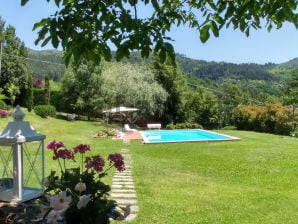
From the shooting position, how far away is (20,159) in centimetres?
412

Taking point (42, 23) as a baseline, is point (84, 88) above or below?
above

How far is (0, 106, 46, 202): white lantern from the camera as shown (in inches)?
161

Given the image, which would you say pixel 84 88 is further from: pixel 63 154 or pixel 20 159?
pixel 63 154

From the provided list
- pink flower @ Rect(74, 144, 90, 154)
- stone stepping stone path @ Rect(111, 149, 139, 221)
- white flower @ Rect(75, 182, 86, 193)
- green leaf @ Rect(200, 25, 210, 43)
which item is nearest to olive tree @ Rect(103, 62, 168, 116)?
stone stepping stone path @ Rect(111, 149, 139, 221)

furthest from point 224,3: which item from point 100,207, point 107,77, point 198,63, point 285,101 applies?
point 198,63

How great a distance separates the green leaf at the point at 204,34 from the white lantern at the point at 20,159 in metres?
2.30

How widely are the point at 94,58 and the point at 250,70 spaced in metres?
119

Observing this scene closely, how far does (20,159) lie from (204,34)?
8.16 ft

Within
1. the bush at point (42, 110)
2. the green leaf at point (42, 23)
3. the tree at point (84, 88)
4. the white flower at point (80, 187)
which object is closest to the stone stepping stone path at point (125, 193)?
the white flower at point (80, 187)

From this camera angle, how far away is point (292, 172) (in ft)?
31.2

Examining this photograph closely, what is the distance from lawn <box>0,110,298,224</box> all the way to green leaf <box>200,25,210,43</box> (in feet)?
10.2

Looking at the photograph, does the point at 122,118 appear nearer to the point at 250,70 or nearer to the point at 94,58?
the point at 94,58

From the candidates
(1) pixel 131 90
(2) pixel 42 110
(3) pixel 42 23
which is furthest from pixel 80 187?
(1) pixel 131 90

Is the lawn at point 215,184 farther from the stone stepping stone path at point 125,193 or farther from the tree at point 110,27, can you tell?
the tree at point 110,27
